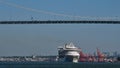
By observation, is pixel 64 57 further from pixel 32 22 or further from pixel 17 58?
pixel 32 22

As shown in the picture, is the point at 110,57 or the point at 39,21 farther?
the point at 110,57

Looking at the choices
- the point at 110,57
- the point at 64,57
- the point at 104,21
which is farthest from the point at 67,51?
the point at 104,21

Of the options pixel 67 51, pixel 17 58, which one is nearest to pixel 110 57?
pixel 67 51

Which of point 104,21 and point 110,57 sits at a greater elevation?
point 104,21

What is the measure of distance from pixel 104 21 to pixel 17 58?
202 feet

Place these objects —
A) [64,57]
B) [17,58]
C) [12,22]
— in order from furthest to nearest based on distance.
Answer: [17,58]
[64,57]
[12,22]

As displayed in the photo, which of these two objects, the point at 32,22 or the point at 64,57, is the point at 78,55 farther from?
the point at 32,22

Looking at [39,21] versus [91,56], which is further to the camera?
[91,56]

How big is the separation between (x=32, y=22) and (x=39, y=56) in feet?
181

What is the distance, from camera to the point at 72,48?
6014 inches

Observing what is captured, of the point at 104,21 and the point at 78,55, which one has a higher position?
the point at 104,21

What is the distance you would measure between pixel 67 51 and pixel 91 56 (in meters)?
7.38

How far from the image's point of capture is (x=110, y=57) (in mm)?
151250

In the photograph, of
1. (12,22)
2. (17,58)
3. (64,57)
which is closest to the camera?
(12,22)
